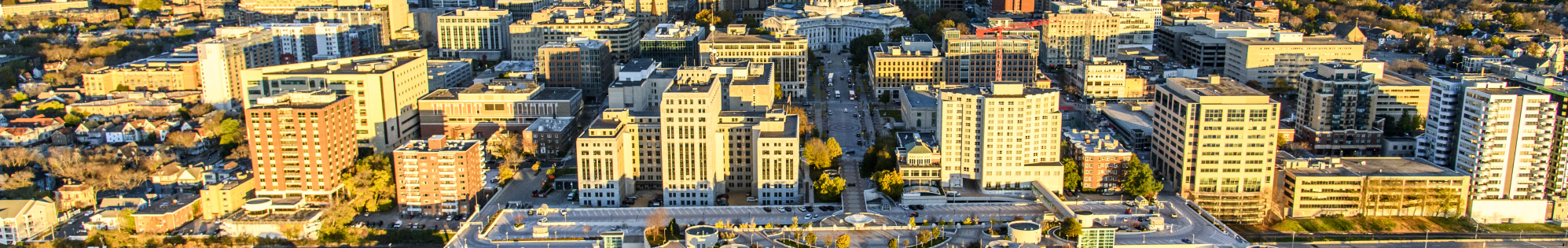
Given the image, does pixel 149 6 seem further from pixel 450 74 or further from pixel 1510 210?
pixel 1510 210

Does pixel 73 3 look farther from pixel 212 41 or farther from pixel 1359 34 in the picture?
pixel 1359 34

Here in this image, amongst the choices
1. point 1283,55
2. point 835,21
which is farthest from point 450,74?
point 1283,55

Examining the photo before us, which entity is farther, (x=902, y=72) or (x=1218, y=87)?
(x=902, y=72)

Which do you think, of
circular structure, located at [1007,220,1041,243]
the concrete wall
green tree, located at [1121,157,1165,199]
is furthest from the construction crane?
the concrete wall

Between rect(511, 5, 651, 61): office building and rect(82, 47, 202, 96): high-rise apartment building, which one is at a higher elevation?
rect(511, 5, 651, 61): office building

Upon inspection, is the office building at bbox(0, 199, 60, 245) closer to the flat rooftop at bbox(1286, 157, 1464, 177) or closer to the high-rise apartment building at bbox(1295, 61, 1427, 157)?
the flat rooftop at bbox(1286, 157, 1464, 177)

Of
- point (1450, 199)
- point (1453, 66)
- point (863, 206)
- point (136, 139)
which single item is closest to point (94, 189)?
point (136, 139)
